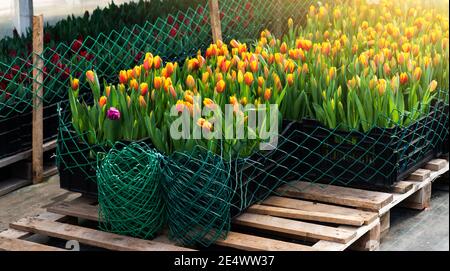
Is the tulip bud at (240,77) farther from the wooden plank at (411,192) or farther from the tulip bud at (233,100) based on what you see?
the wooden plank at (411,192)

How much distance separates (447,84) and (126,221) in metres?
2.73

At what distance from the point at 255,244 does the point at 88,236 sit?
3.23 feet

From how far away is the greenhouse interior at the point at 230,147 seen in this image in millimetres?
5508

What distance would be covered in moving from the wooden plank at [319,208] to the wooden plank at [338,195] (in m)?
0.07

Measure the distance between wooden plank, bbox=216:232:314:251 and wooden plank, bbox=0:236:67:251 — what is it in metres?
0.98

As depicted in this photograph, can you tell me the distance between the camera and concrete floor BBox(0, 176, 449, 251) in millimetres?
5984

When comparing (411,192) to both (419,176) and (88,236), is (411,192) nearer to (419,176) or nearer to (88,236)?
(419,176)

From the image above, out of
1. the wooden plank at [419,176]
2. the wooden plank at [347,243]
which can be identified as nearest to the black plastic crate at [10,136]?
the wooden plank at [347,243]

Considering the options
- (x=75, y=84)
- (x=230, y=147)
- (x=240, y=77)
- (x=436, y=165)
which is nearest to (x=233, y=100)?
(x=230, y=147)

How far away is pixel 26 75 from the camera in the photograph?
659 cm

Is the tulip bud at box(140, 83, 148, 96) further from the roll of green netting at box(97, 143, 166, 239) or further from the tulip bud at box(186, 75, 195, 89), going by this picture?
the roll of green netting at box(97, 143, 166, 239)
